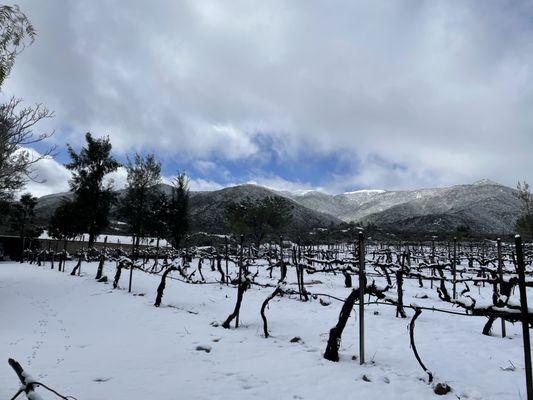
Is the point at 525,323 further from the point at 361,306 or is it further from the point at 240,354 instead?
the point at 240,354

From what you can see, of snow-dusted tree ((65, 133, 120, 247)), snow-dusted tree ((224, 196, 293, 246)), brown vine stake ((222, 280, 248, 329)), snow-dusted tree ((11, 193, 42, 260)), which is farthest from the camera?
snow-dusted tree ((224, 196, 293, 246))

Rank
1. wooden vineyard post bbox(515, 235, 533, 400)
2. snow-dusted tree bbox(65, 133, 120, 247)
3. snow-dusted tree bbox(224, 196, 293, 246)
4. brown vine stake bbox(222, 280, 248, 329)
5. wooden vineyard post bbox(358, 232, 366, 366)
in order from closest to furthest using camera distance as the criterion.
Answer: wooden vineyard post bbox(515, 235, 533, 400) → wooden vineyard post bbox(358, 232, 366, 366) → brown vine stake bbox(222, 280, 248, 329) → snow-dusted tree bbox(65, 133, 120, 247) → snow-dusted tree bbox(224, 196, 293, 246)

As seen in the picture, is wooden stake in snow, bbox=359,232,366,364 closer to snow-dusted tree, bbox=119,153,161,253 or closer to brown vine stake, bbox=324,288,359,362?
brown vine stake, bbox=324,288,359,362

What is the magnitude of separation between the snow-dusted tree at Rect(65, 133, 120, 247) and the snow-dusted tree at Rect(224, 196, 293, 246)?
18.6 meters

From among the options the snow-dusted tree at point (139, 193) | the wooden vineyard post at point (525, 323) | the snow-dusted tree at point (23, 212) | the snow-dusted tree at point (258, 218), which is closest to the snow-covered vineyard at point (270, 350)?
the wooden vineyard post at point (525, 323)

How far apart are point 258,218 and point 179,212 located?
14.6m

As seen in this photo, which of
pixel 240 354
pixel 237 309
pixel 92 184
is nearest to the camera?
pixel 240 354

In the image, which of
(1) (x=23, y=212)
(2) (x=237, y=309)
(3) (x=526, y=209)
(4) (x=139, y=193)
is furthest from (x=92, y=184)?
(3) (x=526, y=209)

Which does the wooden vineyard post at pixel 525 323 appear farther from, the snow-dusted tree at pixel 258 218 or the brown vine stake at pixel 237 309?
the snow-dusted tree at pixel 258 218

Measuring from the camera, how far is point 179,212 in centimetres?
3847

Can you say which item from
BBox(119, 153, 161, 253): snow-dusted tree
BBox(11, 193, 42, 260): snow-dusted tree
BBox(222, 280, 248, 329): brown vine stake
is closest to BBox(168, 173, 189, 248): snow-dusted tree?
BBox(119, 153, 161, 253): snow-dusted tree

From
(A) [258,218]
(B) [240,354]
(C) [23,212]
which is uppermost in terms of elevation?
(A) [258,218]

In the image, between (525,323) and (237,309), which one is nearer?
(525,323)

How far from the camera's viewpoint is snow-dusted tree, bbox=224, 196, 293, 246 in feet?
163
